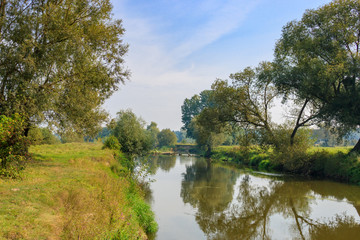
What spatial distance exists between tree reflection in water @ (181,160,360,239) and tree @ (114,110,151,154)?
1308 centimetres

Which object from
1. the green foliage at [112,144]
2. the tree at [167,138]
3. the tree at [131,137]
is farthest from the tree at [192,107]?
the green foliage at [112,144]

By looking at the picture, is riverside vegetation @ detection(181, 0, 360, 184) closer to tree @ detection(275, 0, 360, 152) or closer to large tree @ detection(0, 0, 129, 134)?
tree @ detection(275, 0, 360, 152)

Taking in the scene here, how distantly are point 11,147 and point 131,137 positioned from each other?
2650 centimetres

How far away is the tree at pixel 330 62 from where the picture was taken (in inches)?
1004

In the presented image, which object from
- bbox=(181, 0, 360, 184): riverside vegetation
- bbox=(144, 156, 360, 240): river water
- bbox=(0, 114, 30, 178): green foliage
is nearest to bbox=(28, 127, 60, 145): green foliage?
bbox=(0, 114, 30, 178): green foliage

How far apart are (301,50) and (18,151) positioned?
2645 cm

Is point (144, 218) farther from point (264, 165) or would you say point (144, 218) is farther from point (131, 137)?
point (264, 165)

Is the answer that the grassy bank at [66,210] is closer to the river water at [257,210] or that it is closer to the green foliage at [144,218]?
the green foliage at [144,218]

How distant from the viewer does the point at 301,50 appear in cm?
2806

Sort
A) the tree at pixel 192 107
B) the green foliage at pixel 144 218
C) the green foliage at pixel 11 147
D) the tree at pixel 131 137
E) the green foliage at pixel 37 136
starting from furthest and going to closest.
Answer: the tree at pixel 192 107 → the tree at pixel 131 137 → the green foliage at pixel 37 136 → the green foliage at pixel 144 218 → the green foliage at pixel 11 147

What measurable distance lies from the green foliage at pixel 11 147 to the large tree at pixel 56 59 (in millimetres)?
3781

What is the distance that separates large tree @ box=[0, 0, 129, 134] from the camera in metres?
15.6

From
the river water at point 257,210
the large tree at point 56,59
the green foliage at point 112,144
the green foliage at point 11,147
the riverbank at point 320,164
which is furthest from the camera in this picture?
the green foliage at point 112,144

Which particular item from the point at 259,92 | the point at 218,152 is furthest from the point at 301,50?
the point at 218,152
